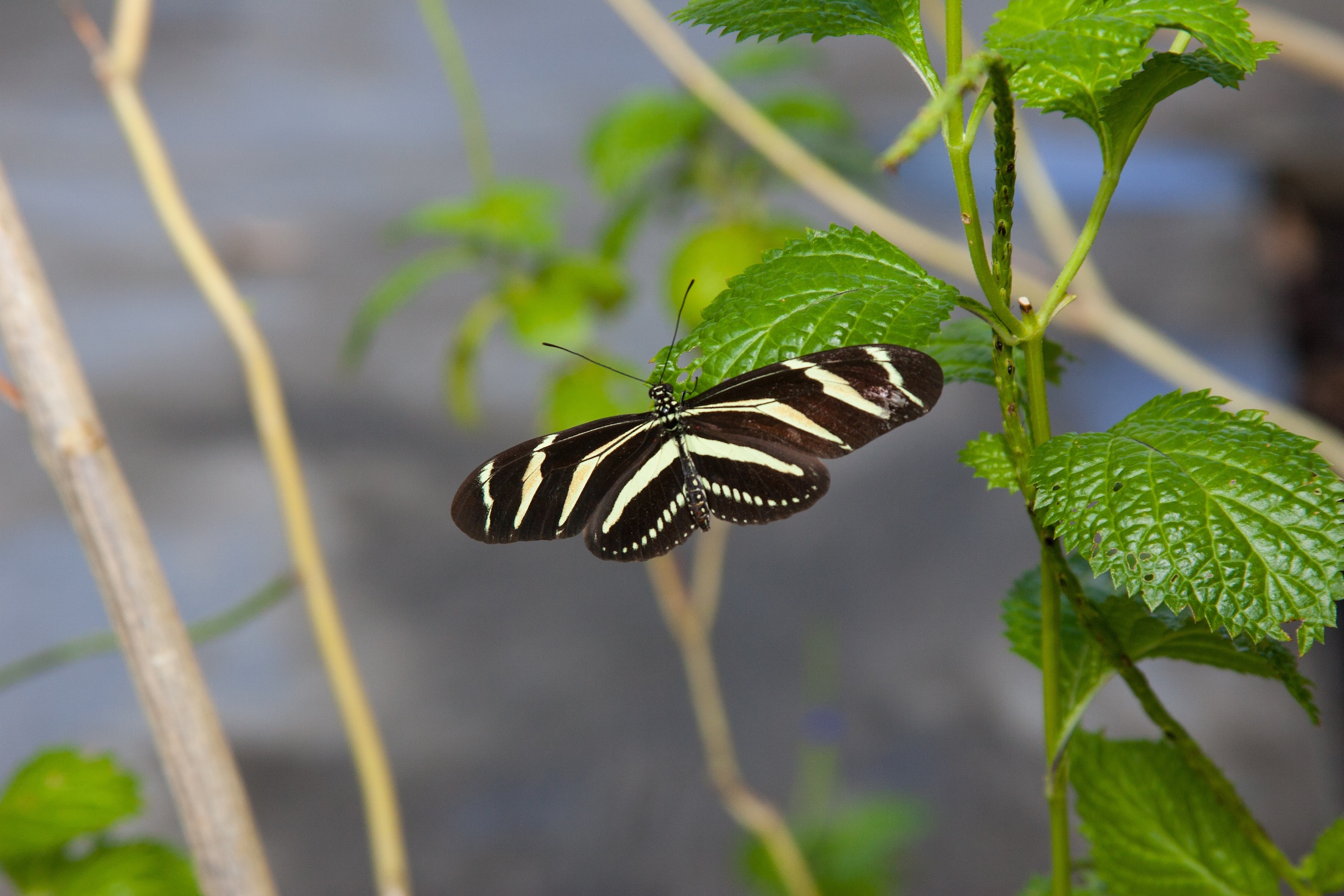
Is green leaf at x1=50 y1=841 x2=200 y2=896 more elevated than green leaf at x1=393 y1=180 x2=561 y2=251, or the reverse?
green leaf at x1=393 y1=180 x2=561 y2=251

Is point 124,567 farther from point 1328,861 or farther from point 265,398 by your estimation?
point 1328,861

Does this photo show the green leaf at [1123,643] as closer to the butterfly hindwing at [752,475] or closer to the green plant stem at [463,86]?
the butterfly hindwing at [752,475]

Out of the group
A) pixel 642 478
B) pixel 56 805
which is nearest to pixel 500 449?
pixel 56 805

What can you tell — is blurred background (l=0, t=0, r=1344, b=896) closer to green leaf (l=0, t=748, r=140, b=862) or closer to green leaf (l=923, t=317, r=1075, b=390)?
green leaf (l=0, t=748, r=140, b=862)

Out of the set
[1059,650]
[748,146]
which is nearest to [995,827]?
[748,146]

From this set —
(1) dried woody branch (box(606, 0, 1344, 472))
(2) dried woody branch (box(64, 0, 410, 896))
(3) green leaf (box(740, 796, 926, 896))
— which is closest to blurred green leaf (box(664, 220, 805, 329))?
(1) dried woody branch (box(606, 0, 1344, 472))

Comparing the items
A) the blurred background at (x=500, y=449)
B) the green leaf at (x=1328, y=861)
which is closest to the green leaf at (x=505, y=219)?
the blurred background at (x=500, y=449)

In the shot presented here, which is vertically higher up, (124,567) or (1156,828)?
(124,567)
